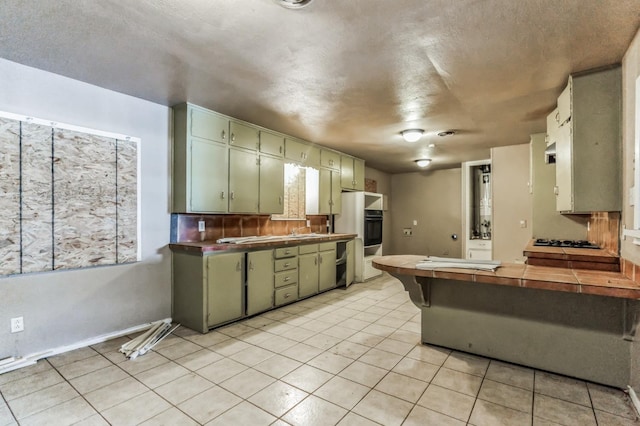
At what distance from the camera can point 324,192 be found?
5.61m

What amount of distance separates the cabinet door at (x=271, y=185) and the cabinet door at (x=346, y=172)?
1636 mm

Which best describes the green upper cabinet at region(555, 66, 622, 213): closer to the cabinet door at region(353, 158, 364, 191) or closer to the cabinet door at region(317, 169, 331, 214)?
the cabinet door at region(317, 169, 331, 214)

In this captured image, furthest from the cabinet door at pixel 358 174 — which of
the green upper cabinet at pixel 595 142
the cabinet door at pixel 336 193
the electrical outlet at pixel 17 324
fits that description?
the electrical outlet at pixel 17 324

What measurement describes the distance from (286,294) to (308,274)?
536mm

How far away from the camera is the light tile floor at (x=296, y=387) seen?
1.96 meters

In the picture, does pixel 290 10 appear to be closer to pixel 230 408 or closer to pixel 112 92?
pixel 112 92

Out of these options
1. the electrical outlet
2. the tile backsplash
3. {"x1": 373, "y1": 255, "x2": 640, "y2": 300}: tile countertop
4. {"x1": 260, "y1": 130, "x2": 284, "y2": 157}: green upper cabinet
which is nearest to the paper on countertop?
{"x1": 373, "y1": 255, "x2": 640, "y2": 300}: tile countertop

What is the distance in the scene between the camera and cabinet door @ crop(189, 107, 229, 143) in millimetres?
3594

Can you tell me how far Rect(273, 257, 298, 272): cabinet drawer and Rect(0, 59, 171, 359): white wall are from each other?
4.22 feet

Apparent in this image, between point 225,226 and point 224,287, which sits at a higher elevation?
point 225,226

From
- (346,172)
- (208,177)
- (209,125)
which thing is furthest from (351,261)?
(209,125)

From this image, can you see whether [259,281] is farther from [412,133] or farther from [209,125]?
[412,133]

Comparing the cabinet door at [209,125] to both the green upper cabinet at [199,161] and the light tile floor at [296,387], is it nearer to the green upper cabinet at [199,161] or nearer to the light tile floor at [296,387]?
the green upper cabinet at [199,161]

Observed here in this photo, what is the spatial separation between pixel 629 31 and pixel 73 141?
14.6ft
